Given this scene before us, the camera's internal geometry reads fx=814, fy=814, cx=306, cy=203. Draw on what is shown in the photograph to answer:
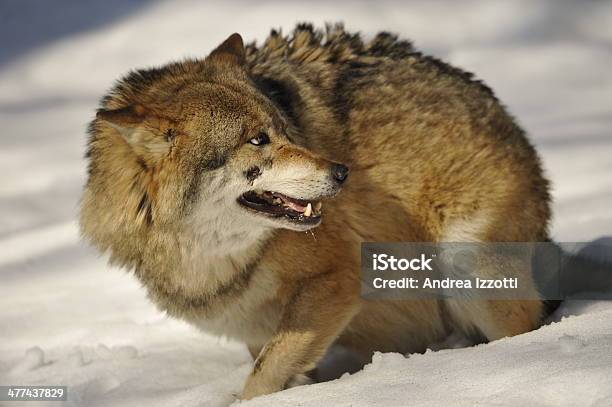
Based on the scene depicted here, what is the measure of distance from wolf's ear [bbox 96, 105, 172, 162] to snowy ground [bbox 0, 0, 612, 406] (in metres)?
1.07

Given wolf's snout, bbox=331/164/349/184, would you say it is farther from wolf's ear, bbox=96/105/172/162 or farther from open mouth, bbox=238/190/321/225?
wolf's ear, bbox=96/105/172/162

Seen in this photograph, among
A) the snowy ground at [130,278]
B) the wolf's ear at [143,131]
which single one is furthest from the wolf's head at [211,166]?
the snowy ground at [130,278]

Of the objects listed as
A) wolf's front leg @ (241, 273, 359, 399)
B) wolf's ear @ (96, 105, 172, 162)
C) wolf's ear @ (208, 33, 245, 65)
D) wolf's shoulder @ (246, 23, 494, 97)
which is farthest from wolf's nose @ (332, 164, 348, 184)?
wolf's shoulder @ (246, 23, 494, 97)

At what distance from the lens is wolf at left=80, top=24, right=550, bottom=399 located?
3.24 metres

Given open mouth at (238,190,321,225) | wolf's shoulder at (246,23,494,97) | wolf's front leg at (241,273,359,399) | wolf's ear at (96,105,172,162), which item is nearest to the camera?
wolf's ear at (96,105,172,162)

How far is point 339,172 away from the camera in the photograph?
3.21 m

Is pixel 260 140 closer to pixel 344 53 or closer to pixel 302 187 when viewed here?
pixel 302 187

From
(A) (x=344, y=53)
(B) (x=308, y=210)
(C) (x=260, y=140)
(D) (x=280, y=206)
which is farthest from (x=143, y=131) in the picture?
(A) (x=344, y=53)

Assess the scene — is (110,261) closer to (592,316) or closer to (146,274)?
(146,274)

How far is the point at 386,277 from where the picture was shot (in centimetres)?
383

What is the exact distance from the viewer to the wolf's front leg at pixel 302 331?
11.3 feet

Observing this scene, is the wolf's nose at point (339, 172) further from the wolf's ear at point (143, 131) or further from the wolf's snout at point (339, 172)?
the wolf's ear at point (143, 131)

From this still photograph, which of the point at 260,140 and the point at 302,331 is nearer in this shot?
the point at 260,140

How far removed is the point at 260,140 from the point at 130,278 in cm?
208
